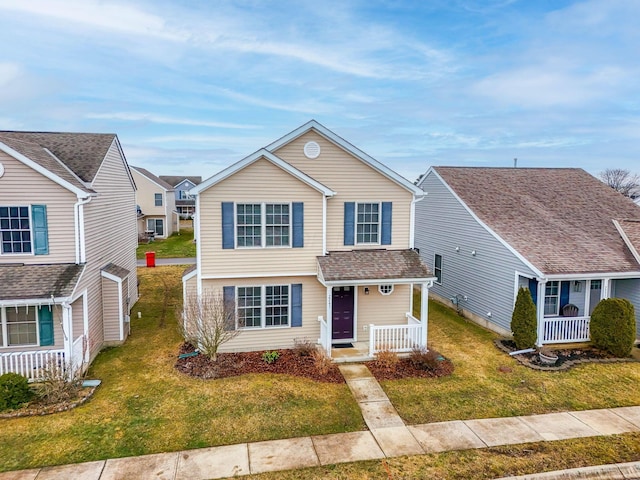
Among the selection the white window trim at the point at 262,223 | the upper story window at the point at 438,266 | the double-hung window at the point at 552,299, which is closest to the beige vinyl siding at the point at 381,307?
the white window trim at the point at 262,223

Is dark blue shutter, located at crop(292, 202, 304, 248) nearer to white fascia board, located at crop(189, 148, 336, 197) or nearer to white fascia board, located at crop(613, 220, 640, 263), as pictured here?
white fascia board, located at crop(189, 148, 336, 197)

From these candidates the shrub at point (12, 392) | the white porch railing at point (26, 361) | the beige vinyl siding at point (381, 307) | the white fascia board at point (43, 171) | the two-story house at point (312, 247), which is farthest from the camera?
the beige vinyl siding at point (381, 307)

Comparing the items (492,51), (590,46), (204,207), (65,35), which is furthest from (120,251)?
(590,46)

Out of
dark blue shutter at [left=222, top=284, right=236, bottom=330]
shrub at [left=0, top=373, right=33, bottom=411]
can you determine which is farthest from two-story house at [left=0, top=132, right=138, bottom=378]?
dark blue shutter at [left=222, top=284, right=236, bottom=330]

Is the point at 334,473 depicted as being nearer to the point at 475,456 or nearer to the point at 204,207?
the point at 475,456

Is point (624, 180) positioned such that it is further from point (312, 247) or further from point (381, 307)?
point (312, 247)

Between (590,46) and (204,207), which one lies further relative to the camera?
(590,46)

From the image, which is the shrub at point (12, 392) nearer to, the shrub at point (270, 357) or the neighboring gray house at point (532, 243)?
the shrub at point (270, 357)
